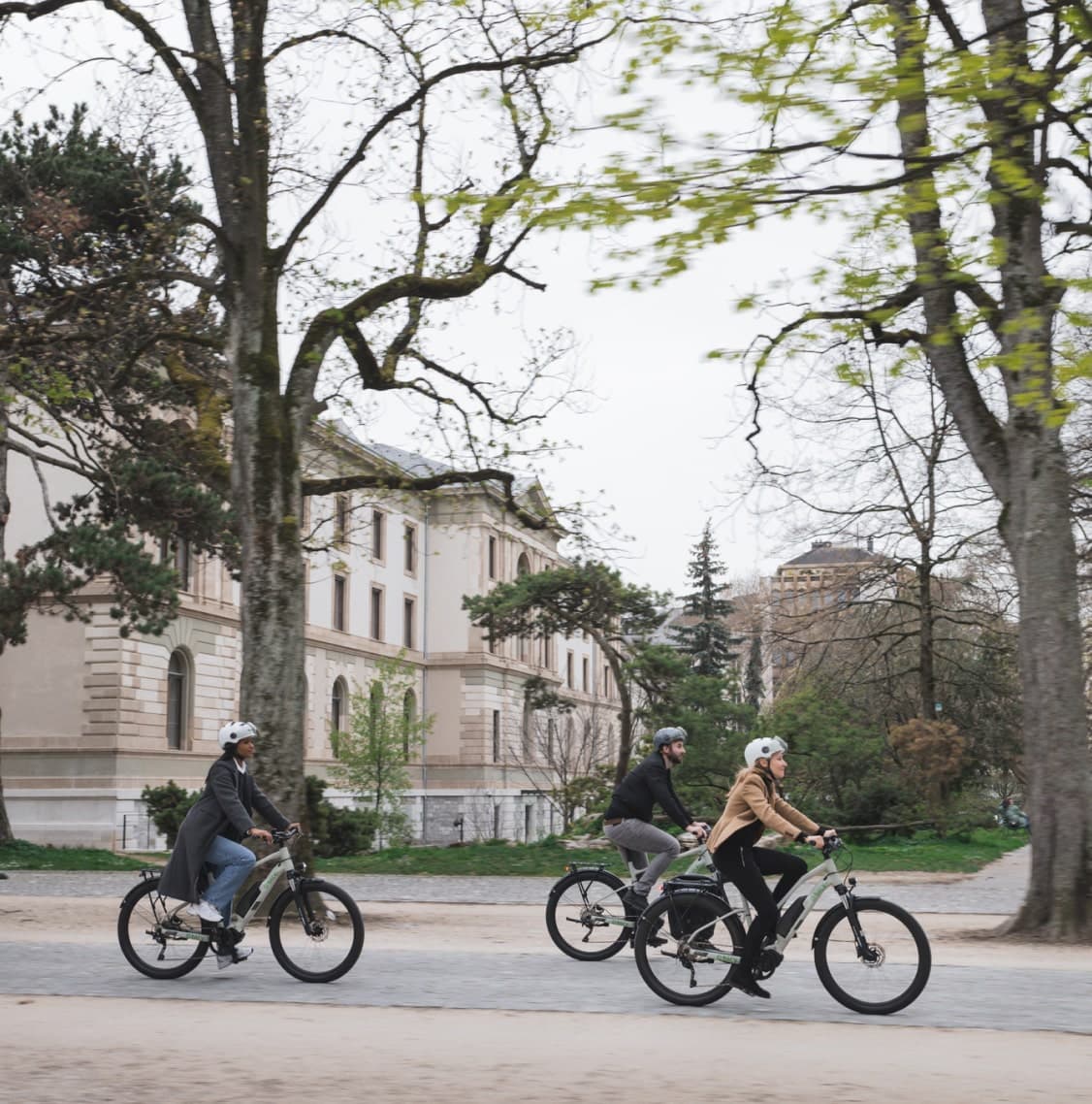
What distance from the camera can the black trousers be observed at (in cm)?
905

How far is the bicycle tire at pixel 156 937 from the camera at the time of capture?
1039cm

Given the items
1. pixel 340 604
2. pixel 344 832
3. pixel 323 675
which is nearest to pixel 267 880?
pixel 344 832

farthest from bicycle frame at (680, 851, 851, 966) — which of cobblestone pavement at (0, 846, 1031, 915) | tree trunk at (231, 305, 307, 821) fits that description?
cobblestone pavement at (0, 846, 1031, 915)

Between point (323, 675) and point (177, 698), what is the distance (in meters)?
14.4

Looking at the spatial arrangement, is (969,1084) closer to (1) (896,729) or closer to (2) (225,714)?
(1) (896,729)

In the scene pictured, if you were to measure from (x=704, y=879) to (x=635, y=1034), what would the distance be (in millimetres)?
1575

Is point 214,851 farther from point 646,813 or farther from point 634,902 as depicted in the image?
point 646,813

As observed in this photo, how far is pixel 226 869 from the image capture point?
10.3 m

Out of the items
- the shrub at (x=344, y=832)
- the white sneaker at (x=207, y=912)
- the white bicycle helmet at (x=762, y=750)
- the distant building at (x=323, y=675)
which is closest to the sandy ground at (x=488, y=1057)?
the white sneaker at (x=207, y=912)

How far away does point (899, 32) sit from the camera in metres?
7.95

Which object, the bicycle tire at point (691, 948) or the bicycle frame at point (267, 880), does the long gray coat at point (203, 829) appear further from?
the bicycle tire at point (691, 948)

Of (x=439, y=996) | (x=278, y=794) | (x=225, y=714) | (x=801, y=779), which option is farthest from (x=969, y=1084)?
(x=225, y=714)

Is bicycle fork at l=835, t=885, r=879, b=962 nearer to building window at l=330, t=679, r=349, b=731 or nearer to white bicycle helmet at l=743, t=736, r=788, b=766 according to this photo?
white bicycle helmet at l=743, t=736, r=788, b=766

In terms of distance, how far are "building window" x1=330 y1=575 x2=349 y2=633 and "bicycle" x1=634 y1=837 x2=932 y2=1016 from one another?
54.1m
